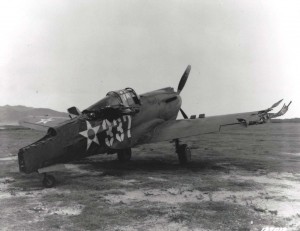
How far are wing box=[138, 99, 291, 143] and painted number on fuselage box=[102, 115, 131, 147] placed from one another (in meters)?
0.74

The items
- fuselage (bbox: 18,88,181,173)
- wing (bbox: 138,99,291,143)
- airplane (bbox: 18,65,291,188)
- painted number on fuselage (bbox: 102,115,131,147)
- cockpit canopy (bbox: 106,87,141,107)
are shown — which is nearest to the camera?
fuselage (bbox: 18,88,181,173)

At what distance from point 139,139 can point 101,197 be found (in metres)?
3.50

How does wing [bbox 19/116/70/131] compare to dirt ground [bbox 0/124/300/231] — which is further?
wing [bbox 19/116/70/131]

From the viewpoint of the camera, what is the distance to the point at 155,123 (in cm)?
1076

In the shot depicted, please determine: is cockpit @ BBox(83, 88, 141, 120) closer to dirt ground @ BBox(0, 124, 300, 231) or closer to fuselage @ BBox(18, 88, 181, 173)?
fuselage @ BBox(18, 88, 181, 173)

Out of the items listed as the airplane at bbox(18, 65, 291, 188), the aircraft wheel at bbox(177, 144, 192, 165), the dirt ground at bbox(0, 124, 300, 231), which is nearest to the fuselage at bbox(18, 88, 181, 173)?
the airplane at bbox(18, 65, 291, 188)

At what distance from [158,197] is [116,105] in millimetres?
3576

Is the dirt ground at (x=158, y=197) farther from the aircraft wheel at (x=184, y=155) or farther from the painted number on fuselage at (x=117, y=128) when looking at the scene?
the painted number on fuselage at (x=117, y=128)

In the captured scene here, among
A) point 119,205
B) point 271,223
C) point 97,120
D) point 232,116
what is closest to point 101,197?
point 119,205

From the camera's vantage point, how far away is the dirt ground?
4973 mm

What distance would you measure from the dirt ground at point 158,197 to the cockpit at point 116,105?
64.5 inches

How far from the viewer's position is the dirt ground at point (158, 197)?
497 centimetres

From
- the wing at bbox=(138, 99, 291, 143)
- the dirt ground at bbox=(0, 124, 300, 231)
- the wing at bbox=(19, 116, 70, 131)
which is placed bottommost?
the dirt ground at bbox=(0, 124, 300, 231)

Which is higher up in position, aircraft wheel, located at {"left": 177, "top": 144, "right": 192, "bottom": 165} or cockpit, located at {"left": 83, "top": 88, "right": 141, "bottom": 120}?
cockpit, located at {"left": 83, "top": 88, "right": 141, "bottom": 120}
